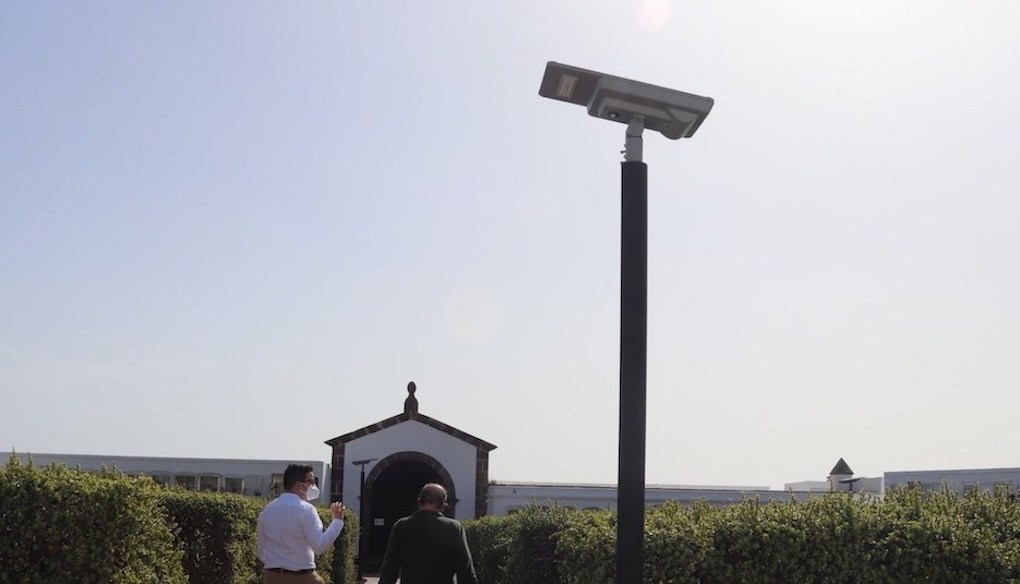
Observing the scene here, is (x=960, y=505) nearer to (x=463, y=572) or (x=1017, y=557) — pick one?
(x=1017, y=557)

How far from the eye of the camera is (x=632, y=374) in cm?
552

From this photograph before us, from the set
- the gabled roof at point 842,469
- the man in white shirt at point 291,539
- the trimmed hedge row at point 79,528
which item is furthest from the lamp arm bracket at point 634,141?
the gabled roof at point 842,469

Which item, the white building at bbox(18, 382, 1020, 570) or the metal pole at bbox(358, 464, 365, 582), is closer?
the white building at bbox(18, 382, 1020, 570)

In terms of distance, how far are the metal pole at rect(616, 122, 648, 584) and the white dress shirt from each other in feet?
9.24

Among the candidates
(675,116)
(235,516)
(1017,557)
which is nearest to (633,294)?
(675,116)

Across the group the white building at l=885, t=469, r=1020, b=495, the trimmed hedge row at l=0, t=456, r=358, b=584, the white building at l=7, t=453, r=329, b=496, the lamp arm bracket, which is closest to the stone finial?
the white building at l=7, t=453, r=329, b=496

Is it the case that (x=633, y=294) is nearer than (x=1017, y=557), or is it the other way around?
(x=633, y=294)

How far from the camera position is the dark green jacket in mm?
7277

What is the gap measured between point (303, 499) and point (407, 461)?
25.0 metres

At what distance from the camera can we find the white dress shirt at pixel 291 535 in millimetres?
7590

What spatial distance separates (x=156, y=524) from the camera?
336 inches

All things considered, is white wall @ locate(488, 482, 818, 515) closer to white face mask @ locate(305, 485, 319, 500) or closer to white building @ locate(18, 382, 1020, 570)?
white building @ locate(18, 382, 1020, 570)

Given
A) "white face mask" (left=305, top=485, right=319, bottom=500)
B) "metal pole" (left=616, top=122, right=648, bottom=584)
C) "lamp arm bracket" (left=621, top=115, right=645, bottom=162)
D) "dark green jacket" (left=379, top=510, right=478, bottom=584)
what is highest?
"lamp arm bracket" (left=621, top=115, right=645, bottom=162)

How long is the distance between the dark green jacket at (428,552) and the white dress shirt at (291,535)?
0.50 m
